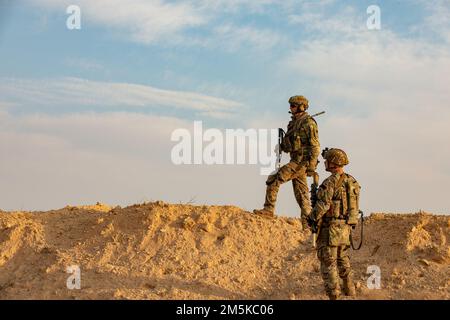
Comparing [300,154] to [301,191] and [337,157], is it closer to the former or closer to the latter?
[301,191]

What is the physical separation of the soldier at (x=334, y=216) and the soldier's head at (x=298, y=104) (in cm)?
303

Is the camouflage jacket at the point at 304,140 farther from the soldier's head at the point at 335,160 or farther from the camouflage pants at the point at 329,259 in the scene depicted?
the camouflage pants at the point at 329,259

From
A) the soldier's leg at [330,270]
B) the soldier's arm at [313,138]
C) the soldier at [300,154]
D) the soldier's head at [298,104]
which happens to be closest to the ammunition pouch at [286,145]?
the soldier at [300,154]

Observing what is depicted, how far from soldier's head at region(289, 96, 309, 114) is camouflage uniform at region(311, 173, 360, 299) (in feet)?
10.5

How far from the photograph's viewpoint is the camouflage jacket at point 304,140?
13297 mm

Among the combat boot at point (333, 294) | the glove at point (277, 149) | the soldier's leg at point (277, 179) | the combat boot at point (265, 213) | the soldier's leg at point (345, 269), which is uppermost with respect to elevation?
the glove at point (277, 149)

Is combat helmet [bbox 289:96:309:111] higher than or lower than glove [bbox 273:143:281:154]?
higher

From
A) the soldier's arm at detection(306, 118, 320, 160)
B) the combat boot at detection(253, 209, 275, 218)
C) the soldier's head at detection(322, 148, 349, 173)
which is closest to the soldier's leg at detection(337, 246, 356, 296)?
the soldier's head at detection(322, 148, 349, 173)

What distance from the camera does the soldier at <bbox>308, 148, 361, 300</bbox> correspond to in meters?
10.4

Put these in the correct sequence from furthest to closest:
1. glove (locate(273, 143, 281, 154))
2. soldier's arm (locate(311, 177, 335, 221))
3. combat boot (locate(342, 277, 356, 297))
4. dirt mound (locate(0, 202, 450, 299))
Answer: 1. glove (locate(273, 143, 281, 154))
2. dirt mound (locate(0, 202, 450, 299))
3. combat boot (locate(342, 277, 356, 297))
4. soldier's arm (locate(311, 177, 335, 221))

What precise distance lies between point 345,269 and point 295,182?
3215 millimetres

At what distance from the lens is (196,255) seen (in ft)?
41.3

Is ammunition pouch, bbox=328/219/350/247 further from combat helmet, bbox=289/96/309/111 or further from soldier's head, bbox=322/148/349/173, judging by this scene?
combat helmet, bbox=289/96/309/111
